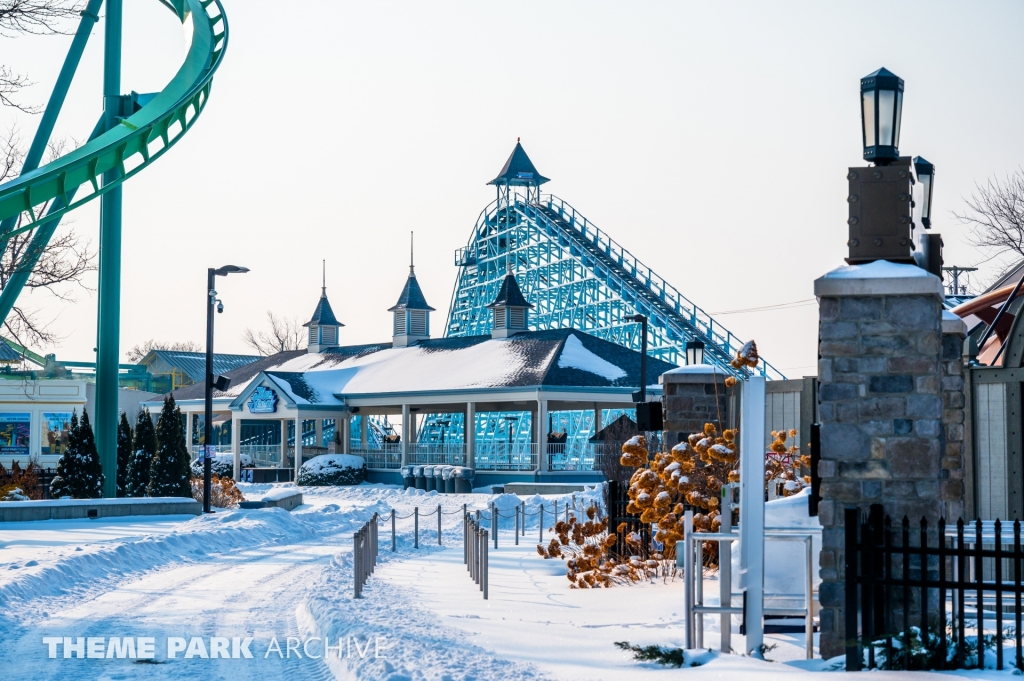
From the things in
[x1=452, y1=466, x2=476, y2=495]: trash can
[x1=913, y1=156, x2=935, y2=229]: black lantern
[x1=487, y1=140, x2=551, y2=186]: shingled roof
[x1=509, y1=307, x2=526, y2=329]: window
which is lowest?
[x1=452, y1=466, x2=476, y2=495]: trash can

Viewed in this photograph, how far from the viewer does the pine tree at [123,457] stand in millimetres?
31375

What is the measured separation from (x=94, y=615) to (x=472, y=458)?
93.7ft

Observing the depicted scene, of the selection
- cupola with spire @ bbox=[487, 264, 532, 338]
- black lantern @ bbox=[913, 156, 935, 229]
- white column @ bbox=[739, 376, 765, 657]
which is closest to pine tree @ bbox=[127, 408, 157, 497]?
cupola with spire @ bbox=[487, 264, 532, 338]

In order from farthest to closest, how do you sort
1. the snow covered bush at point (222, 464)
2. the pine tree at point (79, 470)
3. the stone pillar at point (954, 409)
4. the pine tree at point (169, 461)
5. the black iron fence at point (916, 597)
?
the snow covered bush at point (222, 464) → the pine tree at point (169, 461) → the pine tree at point (79, 470) → the stone pillar at point (954, 409) → the black iron fence at point (916, 597)

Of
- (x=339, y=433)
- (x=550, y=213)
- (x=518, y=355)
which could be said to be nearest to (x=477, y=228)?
(x=550, y=213)

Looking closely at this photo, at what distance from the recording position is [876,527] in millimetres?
8625

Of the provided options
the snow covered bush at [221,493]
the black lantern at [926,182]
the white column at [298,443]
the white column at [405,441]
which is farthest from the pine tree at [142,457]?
the black lantern at [926,182]

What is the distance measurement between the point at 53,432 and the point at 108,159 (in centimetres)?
2077

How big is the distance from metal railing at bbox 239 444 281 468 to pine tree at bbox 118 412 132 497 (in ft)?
56.8

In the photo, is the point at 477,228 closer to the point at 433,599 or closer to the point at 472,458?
the point at 472,458

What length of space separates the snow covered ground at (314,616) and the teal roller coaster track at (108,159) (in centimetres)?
568

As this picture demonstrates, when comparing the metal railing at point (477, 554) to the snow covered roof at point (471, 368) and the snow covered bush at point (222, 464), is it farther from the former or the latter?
the snow covered bush at point (222, 464)

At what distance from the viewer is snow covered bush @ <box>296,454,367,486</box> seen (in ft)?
143

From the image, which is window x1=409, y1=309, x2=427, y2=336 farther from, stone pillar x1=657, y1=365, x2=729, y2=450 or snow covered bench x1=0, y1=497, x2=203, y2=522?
stone pillar x1=657, y1=365, x2=729, y2=450
